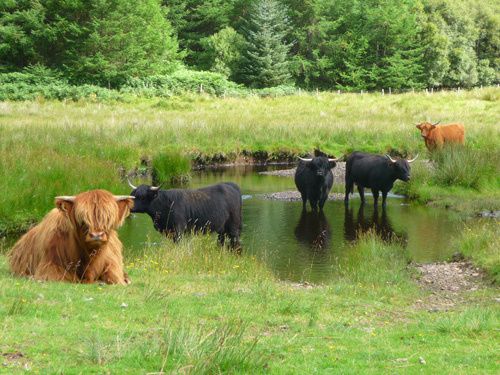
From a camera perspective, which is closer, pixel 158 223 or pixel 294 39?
pixel 158 223

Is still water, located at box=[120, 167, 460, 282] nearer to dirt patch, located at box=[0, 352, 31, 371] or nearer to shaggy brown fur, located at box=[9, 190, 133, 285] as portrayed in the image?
shaggy brown fur, located at box=[9, 190, 133, 285]

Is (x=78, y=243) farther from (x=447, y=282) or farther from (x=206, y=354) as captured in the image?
(x=447, y=282)

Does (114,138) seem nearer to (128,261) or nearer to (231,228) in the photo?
(231,228)

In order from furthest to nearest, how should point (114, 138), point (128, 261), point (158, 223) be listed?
point (114, 138) → point (158, 223) → point (128, 261)

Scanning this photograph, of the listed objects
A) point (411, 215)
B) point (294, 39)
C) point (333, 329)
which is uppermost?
point (294, 39)

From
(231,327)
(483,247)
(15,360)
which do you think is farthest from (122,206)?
(483,247)

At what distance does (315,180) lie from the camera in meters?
16.7

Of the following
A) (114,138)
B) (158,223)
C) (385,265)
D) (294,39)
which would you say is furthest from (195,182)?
(294,39)

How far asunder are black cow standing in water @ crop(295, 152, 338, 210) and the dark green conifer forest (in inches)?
1287

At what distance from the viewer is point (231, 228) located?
504 inches

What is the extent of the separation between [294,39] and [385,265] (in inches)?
2270

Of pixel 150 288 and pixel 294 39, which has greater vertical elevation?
pixel 294 39

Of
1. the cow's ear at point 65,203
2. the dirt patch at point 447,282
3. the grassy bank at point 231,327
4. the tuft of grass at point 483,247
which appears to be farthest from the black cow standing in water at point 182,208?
the cow's ear at point 65,203

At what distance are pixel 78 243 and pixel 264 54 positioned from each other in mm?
52728
